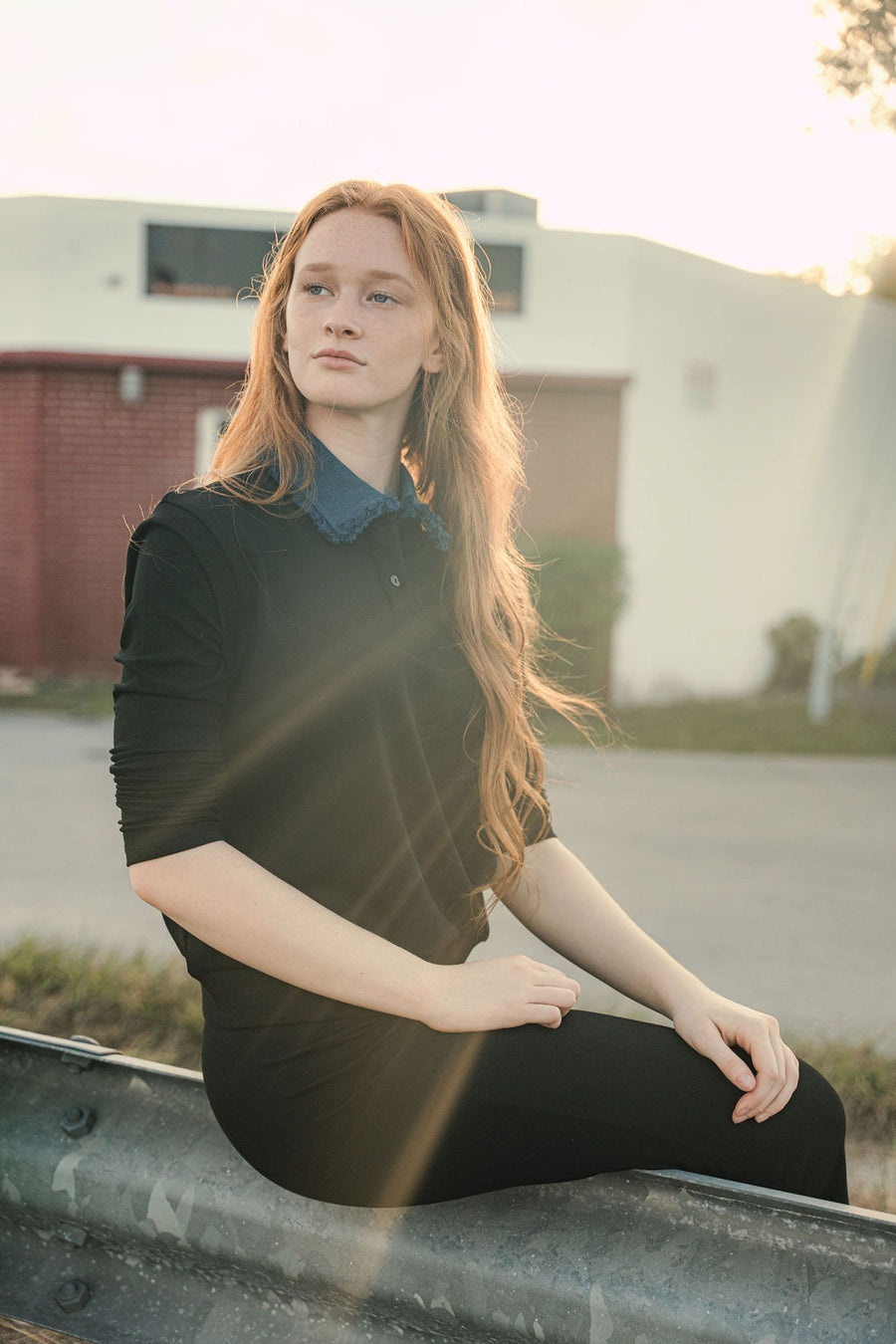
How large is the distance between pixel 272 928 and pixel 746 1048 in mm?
676

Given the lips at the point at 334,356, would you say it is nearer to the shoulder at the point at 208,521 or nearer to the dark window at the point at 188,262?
the shoulder at the point at 208,521

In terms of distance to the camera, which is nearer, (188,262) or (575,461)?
(188,262)

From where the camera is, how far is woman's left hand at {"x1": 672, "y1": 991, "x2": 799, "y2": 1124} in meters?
1.56

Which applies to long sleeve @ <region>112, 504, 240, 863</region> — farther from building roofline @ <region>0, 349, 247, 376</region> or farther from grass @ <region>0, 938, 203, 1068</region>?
building roofline @ <region>0, 349, 247, 376</region>

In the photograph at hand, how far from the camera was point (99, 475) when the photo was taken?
44.0 feet

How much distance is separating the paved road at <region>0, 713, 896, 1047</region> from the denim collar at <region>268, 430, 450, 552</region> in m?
2.45

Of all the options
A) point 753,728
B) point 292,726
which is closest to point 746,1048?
point 292,726

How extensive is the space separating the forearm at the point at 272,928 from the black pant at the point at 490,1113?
2.9 inches

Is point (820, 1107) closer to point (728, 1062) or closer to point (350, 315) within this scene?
point (728, 1062)

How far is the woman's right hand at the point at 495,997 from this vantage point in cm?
155

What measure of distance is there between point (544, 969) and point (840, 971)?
3.40 m

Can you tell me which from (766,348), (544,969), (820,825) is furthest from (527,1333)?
(766,348)

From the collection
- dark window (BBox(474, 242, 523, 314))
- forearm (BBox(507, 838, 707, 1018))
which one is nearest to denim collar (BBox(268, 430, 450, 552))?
forearm (BBox(507, 838, 707, 1018))

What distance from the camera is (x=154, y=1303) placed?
170 cm
